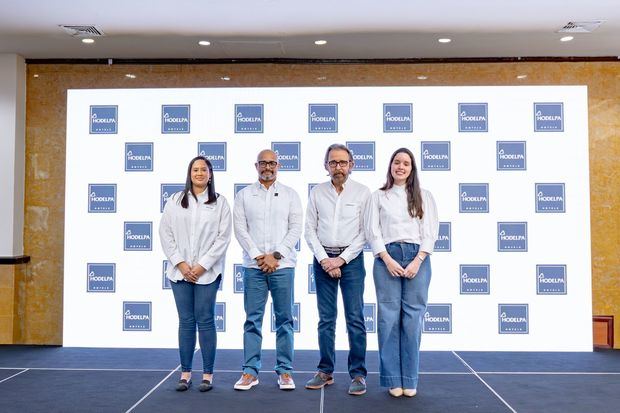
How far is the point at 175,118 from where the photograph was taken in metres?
4.83

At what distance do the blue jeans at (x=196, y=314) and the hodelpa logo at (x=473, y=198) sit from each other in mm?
2305

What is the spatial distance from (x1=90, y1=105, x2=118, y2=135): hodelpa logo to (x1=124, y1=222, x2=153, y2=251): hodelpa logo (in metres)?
0.83

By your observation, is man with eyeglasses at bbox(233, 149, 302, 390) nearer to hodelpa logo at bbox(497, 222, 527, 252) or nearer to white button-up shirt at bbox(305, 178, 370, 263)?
white button-up shirt at bbox(305, 178, 370, 263)

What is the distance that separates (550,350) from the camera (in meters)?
4.62

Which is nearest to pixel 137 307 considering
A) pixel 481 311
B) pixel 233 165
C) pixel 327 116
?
pixel 233 165

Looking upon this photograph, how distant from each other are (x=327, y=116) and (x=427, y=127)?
85 centimetres

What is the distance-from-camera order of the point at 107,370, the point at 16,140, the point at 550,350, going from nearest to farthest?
the point at 107,370 → the point at 550,350 → the point at 16,140

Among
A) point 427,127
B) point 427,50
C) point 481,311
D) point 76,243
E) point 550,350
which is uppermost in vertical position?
point 427,50

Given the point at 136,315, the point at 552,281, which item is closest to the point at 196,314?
the point at 136,315

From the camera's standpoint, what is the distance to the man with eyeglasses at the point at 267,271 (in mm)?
3422

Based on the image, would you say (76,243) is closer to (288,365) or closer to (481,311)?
(288,365)

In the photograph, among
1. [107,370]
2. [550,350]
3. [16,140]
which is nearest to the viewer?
[107,370]

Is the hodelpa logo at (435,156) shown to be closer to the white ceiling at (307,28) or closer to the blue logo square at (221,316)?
the white ceiling at (307,28)

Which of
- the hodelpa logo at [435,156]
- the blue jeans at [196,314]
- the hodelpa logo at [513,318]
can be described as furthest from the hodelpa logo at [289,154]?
the hodelpa logo at [513,318]
